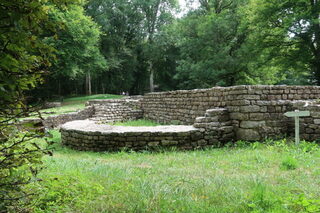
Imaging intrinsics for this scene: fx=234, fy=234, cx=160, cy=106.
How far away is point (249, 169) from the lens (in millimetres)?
4363

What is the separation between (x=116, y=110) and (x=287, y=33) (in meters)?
13.7

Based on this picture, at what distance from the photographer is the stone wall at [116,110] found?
1484 centimetres

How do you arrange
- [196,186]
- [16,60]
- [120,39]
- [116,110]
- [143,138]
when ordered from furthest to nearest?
1. [120,39]
2. [116,110]
3. [143,138]
4. [196,186]
5. [16,60]

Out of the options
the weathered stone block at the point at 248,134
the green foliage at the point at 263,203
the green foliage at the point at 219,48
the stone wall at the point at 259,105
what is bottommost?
the weathered stone block at the point at 248,134

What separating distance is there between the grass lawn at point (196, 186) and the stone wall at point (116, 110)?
9948mm

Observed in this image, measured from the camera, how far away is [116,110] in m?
15.4

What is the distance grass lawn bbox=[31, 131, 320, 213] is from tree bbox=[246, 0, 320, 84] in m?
13.9

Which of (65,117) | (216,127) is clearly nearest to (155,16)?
(65,117)

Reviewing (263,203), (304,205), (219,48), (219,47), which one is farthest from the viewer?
(219,47)

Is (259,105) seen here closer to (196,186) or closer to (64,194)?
(196,186)

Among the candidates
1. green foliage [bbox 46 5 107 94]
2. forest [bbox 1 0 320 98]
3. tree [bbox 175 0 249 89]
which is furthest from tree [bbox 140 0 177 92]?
green foliage [bbox 46 5 107 94]

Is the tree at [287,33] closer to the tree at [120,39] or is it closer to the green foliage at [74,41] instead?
the green foliage at [74,41]

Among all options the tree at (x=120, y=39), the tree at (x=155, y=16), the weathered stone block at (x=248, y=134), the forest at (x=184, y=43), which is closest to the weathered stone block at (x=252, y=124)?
the weathered stone block at (x=248, y=134)

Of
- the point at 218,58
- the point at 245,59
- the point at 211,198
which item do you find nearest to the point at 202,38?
the point at 218,58
